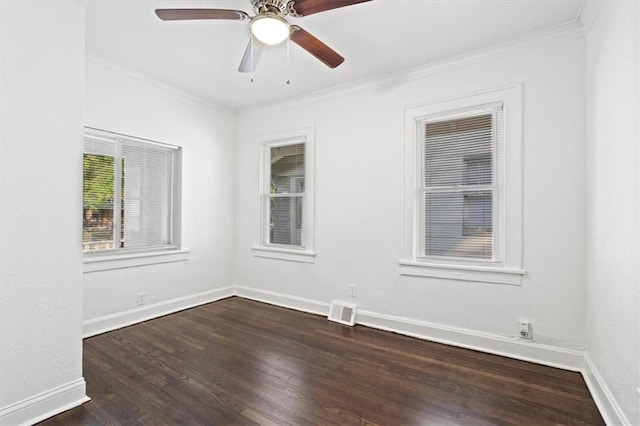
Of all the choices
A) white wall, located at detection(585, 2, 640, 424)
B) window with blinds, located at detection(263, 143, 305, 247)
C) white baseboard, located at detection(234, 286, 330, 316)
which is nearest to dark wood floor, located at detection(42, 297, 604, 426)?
white wall, located at detection(585, 2, 640, 424)

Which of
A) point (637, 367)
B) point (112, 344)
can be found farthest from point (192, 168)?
point (637, 367)

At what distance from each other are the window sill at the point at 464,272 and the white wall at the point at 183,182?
266 cm

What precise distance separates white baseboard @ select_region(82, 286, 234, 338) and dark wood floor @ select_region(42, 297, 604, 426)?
0.45 feet

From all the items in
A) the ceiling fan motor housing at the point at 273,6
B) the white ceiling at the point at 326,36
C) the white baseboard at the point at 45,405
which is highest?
the white ceiling at the point at 326,36

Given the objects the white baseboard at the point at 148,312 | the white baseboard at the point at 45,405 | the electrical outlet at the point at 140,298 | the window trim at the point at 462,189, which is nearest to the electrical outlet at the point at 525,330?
the window trim at the point at 462,189

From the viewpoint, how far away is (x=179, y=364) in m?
2.60

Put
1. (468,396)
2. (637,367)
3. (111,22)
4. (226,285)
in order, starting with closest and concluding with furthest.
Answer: (637,367) → (468,396) → (111,22) → (226,285)

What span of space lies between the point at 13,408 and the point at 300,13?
2883mm

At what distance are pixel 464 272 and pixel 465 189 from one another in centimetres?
80

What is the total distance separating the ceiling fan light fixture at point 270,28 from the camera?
6.49 feet

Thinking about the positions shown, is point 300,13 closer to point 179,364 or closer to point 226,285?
point 179,364

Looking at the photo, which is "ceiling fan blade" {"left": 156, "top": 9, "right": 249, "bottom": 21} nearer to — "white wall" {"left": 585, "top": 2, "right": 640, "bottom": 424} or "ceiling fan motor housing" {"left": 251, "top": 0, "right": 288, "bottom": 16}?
"ceiling fan motor housing" {"left": 251, "top": 0, "right": 288, "bottom": 16}

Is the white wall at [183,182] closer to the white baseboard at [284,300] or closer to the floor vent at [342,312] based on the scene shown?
the white baseboard at [284,300]

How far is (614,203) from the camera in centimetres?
191
